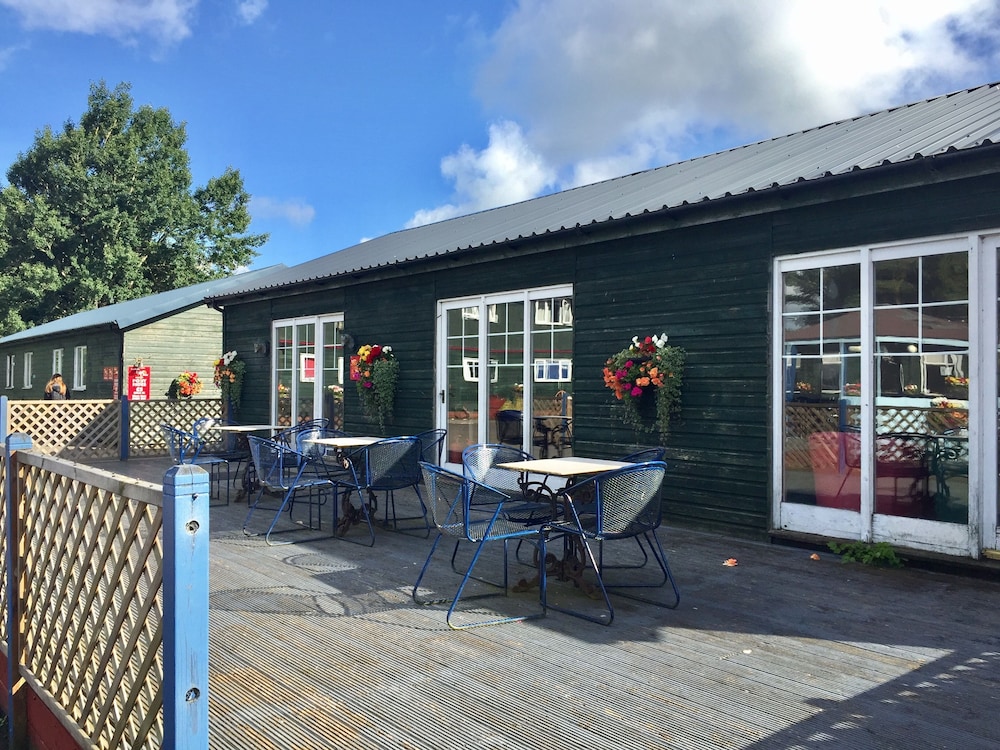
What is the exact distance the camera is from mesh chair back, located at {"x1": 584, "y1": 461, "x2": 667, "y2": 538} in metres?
3.69

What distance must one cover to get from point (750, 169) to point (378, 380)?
4.81 metres

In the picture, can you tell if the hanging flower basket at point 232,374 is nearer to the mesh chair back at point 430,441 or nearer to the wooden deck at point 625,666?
the mesh chair back at point 430,441

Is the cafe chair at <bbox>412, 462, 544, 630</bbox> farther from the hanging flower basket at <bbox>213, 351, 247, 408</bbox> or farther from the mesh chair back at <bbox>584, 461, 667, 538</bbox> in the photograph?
the hanging flower basket at <bbox>213, 351, 247, 408</bbox>

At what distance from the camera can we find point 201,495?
1820mm

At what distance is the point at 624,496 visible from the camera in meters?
3.73

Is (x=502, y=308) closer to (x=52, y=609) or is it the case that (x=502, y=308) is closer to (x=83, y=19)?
(x=52, y=609)

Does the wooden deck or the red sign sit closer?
the wooden deck

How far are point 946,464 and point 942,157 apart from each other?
1.85 m

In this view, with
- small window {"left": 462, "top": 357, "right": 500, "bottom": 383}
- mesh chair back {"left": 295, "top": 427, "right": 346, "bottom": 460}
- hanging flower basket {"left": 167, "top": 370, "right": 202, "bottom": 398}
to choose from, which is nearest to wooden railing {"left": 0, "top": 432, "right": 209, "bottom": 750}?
mesh chair back {"left": 295, "top": 427, "right": 346, "bottom": 460}

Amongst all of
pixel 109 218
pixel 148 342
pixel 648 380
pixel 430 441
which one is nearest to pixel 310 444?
pixel 430 441

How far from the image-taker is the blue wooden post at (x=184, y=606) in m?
1.80

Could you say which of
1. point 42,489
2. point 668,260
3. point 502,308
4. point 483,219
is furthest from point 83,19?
point 42,489

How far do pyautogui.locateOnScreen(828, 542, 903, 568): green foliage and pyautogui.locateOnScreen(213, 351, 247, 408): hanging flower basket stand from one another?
382 inches

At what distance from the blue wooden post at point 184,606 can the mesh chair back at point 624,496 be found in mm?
2178
